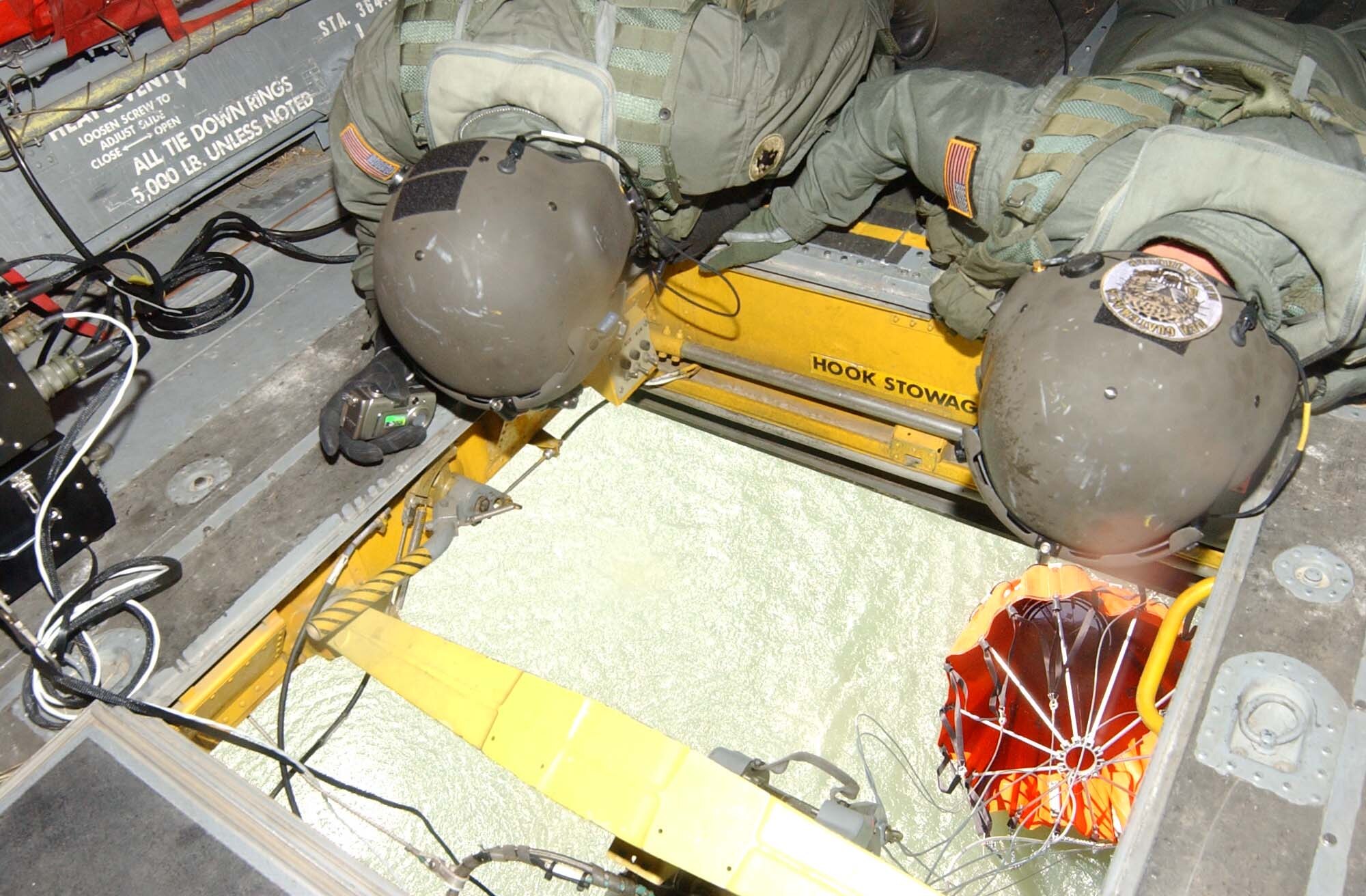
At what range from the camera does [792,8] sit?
90.6 inches

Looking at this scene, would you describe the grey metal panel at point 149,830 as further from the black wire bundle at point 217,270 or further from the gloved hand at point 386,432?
the black wire bundle at point 217,270

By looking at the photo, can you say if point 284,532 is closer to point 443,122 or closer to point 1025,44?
point 443,122

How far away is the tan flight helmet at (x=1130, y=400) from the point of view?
5.46 feet

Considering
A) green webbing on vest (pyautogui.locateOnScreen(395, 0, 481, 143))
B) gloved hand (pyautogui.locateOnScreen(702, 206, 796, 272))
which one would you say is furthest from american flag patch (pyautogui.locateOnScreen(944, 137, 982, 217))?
green webbing on vest (pyautogui.locateOnScreen(395, 0, 481, 143))

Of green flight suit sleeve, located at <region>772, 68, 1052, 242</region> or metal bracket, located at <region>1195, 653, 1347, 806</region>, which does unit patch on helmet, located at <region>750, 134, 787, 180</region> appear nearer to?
green flight suit sleeve, located at <region>772, 68, 1052, 242</region>

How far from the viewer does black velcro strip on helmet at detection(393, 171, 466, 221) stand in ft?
6.56

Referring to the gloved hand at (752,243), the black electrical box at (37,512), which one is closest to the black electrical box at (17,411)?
the black electrical box at (37,512)

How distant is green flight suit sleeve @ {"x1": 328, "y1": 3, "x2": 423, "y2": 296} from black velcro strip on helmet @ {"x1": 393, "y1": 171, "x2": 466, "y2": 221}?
0.34 m

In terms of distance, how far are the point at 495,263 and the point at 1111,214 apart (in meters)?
1.29

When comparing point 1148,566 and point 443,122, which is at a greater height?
point 443,122

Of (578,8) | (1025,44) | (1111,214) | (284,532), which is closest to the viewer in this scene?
(1111,214)

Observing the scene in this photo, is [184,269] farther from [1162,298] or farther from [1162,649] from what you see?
[1162,649]

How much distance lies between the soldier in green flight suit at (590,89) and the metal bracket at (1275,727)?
1.52 metres

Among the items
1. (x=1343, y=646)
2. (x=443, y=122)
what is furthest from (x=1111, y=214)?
(x=443, y=122)
